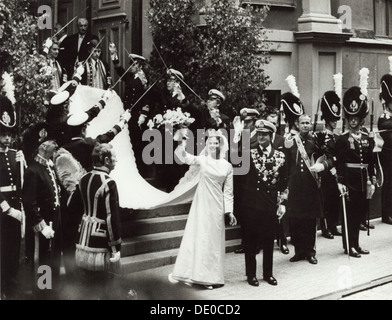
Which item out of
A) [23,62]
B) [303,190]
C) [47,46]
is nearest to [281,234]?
[303,190]

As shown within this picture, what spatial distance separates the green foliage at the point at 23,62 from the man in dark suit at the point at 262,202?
Answer: 2785 millimetres

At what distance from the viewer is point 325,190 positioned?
11.7 metres

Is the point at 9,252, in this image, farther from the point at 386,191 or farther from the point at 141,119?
the point at 386,191

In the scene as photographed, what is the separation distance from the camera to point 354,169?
10445 mm

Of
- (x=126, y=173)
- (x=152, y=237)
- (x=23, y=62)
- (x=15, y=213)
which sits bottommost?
(x=152, y=237)

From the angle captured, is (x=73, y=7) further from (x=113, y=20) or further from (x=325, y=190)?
(x=325, y=190)

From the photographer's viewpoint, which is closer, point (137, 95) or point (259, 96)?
point (137, 95)

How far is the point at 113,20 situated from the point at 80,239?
6809 mm

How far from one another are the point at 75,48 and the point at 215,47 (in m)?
2.33

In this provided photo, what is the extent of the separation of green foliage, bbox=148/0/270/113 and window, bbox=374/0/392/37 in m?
5.71

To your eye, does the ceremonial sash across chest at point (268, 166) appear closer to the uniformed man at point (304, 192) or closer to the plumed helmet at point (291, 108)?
the uniformed man at point (304, 192)

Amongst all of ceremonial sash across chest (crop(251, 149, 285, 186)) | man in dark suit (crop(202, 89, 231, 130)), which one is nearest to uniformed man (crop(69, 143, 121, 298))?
ceremonial sash across chest (crop(251, 149, 285, 186))
